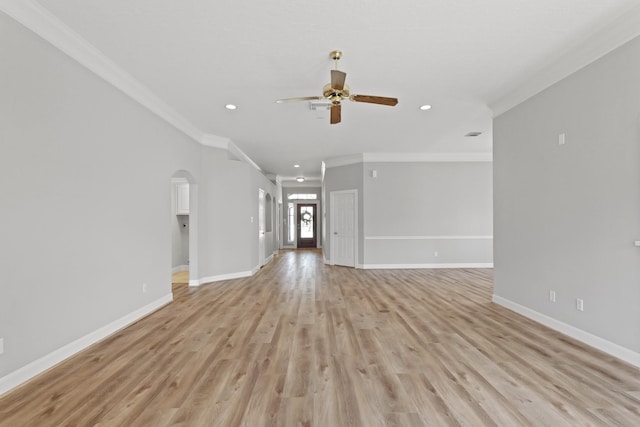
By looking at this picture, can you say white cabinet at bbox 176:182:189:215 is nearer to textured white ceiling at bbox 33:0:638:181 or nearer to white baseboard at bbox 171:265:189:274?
→ white baseboard at bbox 171:265:189:274

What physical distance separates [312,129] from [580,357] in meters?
4.54

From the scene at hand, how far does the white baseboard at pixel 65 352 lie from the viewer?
80.5 inches

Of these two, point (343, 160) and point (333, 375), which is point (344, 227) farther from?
point (333, 375)

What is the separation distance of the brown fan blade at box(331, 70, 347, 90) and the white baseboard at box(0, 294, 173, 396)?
3.41m

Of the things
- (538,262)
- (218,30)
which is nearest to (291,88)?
(218,30)

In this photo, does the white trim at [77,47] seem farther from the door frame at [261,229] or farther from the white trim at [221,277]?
the door frame at [261,229]

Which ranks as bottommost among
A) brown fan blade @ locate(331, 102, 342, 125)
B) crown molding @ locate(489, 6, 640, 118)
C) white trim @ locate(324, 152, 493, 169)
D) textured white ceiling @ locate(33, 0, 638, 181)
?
brown fan blade @ locate(331, 102, 342, 125)

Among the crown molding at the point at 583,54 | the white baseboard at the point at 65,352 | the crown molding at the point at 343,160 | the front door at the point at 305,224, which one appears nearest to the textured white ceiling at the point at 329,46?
the crown molding at the point at 583,54

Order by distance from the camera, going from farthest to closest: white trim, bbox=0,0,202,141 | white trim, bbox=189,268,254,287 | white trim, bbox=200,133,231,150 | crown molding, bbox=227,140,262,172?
1. crown molding, bbox=227,140,262,172
2. white trim, bbox=200,133,231,150
3. white trim, bbox=189,268,254,287
4. white trim, bbox=0,0,202,141

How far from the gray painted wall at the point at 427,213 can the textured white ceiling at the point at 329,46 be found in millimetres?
2644

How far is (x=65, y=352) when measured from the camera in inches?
98.1

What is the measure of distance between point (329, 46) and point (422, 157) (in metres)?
4.98

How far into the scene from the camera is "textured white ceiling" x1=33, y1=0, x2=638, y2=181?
2.25m

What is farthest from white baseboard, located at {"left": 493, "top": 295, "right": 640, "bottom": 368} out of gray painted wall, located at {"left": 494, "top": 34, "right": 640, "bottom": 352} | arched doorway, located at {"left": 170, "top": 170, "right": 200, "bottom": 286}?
arched doorway, located at {"left": 170, "top": 170, "right": 200, "bottom": 286}
